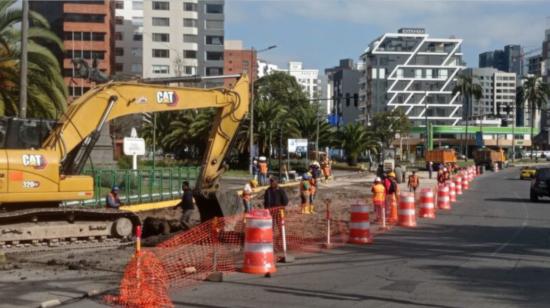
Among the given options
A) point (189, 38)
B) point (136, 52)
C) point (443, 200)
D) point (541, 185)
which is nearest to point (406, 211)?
point (443, 200)

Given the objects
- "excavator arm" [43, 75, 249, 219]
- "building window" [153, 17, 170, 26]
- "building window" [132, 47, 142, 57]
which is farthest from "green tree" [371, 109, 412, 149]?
"excavator arm" [43, 75, 249, 219]

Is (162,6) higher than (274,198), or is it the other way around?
(162,6)

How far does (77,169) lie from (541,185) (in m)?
23.3

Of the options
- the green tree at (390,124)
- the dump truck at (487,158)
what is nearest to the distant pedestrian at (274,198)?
the dump truck at (487,158)

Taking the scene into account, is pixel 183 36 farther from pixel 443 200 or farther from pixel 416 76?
pixel 443 200

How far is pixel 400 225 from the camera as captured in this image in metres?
21.2

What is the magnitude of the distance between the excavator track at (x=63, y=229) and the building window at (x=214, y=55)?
95.8m

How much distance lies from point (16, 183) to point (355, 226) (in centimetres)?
750

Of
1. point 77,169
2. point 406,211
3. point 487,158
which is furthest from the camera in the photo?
point 487,158

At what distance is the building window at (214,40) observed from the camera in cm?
11244

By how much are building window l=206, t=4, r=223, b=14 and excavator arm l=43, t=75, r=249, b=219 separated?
9474 centimetres

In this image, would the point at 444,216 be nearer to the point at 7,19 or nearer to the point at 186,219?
the point at 186,219

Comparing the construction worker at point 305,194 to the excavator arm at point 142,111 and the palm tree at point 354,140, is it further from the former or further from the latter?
the palm tree at point 354,140

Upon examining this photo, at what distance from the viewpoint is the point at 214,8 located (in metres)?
113
